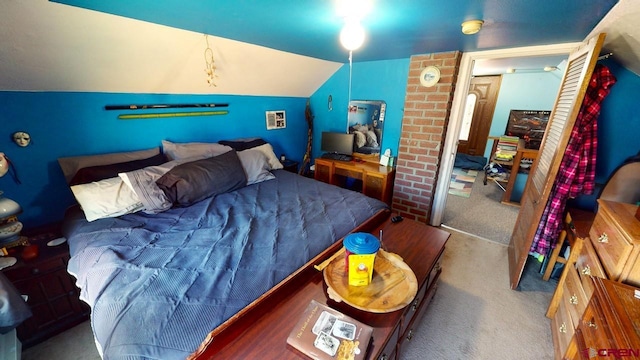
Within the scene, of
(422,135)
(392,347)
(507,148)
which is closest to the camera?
(392,347)

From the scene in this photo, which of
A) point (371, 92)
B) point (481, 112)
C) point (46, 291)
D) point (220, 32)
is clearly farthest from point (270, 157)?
point (481, 112)

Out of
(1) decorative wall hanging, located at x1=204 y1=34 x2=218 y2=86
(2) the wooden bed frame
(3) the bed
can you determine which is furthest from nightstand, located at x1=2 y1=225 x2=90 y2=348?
(1) decorative wall hanging, located at x1=204 y1=34 x2=218 y2=86

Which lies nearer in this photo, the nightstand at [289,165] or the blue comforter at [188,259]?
the blue comforter at [188,259]

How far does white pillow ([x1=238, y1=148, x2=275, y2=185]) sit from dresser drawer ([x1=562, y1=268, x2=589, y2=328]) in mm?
2343

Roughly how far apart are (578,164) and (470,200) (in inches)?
79.0

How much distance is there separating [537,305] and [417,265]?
1257 mm

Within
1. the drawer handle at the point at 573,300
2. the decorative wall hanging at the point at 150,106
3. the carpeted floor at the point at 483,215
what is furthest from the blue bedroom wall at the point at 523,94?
the decorative wall hanging at the point at 150,106

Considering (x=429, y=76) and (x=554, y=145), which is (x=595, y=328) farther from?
(x=429, y=76)

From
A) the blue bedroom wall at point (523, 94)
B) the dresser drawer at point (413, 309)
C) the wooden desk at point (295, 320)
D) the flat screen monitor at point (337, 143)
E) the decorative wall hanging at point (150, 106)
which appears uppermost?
the blue bedroom wall at point (523, 94)

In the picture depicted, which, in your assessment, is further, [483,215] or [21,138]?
[483,215]

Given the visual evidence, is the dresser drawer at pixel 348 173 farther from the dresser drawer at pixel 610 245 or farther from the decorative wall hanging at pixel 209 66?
the dresser drawer at pixel 610 245

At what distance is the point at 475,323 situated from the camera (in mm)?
1667

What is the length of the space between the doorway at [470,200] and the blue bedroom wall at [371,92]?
57cm

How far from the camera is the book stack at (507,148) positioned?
4.06 metres
